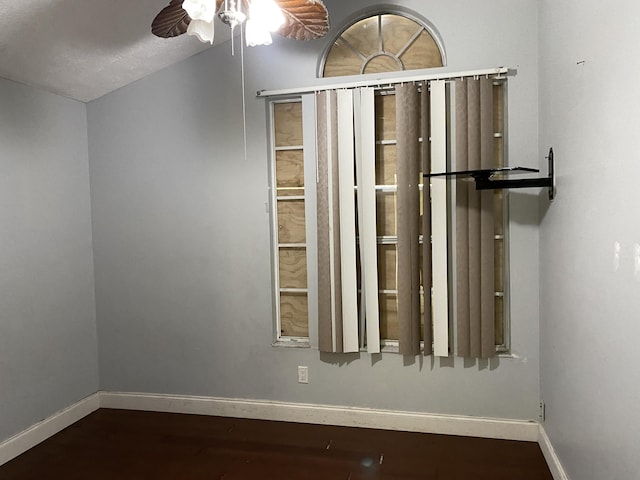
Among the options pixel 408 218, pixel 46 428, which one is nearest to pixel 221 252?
pixel 408 218

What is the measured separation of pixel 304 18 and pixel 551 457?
2552mm

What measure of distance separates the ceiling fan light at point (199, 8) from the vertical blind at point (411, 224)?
1433 mm

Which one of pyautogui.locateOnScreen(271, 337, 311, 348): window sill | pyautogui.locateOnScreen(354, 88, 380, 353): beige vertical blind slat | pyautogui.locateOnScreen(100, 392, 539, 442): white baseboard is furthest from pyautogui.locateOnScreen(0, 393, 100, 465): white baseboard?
pyautogui.locateOnScreen(354, 88, 380, 353): beige vertical blind slat

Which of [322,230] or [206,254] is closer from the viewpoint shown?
[322,230]

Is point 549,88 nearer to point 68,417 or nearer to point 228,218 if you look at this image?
point 228,218

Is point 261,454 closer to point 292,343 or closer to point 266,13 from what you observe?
point 292,343

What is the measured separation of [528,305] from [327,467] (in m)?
1.52

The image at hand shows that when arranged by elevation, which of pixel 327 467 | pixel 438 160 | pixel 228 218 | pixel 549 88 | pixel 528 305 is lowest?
pixel 327 467

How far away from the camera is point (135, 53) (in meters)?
2.97

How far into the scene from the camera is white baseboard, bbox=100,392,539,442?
2908 mm

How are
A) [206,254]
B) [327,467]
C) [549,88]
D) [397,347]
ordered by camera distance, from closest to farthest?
1. [549,88]
2. [327,467]
3. [397,347]
4. [206,254]

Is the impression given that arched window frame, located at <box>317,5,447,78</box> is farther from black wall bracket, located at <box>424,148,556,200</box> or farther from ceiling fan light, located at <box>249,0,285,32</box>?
ceiling fan light, located at <box>249,0,285,32</box>

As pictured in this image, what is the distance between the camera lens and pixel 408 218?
292cm

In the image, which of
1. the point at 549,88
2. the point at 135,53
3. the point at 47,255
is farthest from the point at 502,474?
the point at 135,53
